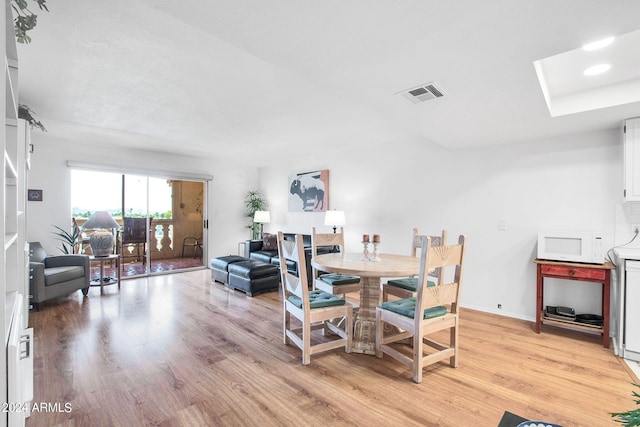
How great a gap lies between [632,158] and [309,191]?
14.7 ft

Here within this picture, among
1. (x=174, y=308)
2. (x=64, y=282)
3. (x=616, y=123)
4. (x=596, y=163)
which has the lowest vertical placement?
(x=174, y=308)

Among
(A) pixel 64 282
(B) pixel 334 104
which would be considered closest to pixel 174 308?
(A) pixel 64 282

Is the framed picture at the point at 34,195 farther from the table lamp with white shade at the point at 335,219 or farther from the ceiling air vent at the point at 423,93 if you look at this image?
the ceiling air vent at the point at 423,93

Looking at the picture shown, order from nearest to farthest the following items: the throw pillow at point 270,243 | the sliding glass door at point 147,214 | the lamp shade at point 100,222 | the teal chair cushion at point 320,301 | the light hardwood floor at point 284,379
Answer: the light hardwood floor at point 284,379, the teal chair cushion at point 320,301, the lamp shade at point 100,222, the sliding glass door at point 147,214, the throw pillow at point 270,243

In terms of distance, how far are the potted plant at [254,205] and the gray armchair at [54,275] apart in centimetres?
339

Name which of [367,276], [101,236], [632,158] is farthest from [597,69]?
[101,236]

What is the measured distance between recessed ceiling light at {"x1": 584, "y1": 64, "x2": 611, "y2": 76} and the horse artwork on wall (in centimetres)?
385

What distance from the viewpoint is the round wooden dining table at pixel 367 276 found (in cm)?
232

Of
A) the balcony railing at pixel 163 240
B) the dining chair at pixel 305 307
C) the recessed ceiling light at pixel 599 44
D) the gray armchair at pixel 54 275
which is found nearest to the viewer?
the recessed ceiling light at pixel 599 44

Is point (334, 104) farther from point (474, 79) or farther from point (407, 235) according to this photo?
point (407, 235)

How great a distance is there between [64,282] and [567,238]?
238 inches

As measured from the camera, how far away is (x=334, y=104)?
3.25 meters

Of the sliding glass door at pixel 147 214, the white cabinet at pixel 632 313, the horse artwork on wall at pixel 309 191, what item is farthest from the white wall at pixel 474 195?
the white cabinet at pixel 632 313

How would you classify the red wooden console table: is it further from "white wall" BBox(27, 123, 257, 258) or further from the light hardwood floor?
"white wall" BBox(27, 123, 257, 258)
